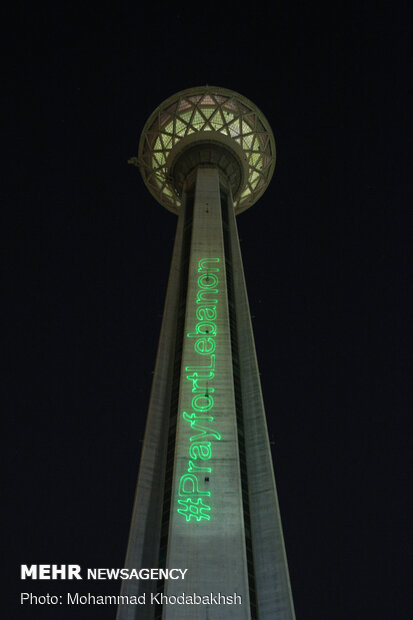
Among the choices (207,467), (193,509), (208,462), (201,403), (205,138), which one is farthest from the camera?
(205,138)

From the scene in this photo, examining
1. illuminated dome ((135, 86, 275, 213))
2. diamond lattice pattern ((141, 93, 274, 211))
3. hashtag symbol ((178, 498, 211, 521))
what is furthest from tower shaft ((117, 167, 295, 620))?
diamond lattice pattern ((141, 93, 274, 211))

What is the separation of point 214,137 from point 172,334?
19.5 metres

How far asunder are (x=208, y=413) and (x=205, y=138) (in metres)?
28.8

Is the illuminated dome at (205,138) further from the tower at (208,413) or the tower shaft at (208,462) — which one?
the tower shaft at (208,462)

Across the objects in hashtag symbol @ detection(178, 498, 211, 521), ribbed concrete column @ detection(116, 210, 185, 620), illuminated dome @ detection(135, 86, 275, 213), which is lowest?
hashtag symbol @ detection(178, 498, 211, 521)

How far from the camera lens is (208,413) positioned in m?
32.8

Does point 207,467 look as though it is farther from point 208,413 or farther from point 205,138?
point 205,138

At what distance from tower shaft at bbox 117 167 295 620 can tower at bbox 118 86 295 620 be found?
0.06 metres

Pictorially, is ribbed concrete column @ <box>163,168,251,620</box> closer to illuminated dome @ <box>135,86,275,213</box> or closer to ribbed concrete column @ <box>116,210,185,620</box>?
ribbed concrete column @ <box>116,210,185,620</box>

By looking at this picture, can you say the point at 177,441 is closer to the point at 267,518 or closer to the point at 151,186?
the point at 267,518

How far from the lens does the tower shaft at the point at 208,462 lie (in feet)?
89.7

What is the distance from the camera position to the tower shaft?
27.3 metres

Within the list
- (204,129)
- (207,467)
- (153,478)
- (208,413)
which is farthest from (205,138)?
(207,467)

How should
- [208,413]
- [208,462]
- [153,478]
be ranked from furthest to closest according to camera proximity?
[153,478] → [208,413] → [208,462]
